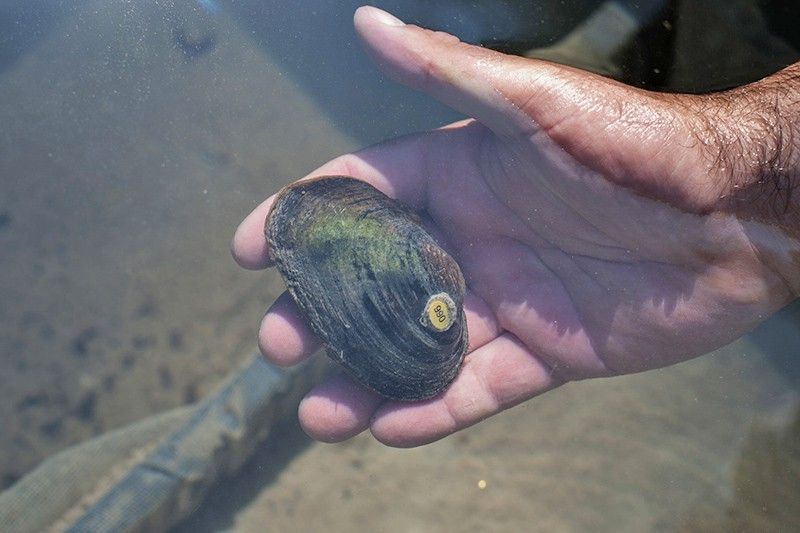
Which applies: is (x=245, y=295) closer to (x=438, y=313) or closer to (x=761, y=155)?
(x=438, y=313)

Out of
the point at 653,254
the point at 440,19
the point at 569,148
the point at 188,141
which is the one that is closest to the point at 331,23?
the point at 440,19

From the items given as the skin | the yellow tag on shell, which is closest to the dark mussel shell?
the yellow tag on shell

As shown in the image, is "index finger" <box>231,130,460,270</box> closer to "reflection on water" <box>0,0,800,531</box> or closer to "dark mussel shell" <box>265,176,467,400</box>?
"dark mussel shell" <box>265,176,467,400</box>

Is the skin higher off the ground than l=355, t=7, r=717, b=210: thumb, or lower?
lower

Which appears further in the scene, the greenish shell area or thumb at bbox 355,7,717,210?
the greenish shell area

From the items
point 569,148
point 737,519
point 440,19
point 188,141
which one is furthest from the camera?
point 188,141

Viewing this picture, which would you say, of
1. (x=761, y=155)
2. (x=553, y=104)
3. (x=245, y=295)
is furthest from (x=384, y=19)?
(x=245, y=295)

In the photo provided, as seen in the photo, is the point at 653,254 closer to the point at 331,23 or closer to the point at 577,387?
the point at 577,387
